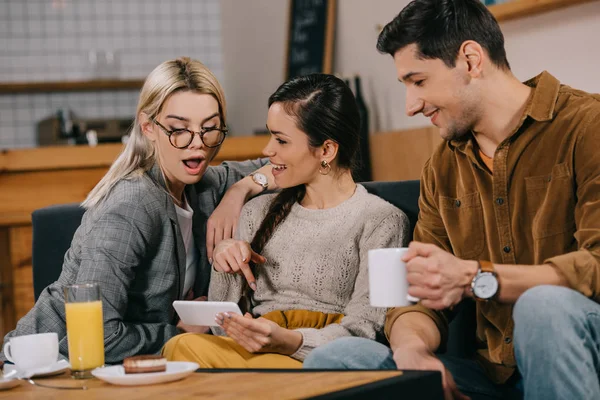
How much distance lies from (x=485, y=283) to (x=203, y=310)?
0.63 metres

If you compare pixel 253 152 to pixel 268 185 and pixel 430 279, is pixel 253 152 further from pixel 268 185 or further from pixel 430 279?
pixel 430 279

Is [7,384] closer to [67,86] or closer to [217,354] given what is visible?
[217,354]

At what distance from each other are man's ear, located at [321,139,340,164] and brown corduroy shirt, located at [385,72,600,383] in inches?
14.4

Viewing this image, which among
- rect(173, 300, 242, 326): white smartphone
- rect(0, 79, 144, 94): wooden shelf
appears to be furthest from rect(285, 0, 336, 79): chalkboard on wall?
rect(173, 300, 242, 326): white smartphone

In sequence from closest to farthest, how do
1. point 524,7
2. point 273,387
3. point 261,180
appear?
point 273,387 → point 261,180 → point 524,7

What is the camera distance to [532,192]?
1786mm

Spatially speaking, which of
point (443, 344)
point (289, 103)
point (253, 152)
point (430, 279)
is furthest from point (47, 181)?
point (430, 279)

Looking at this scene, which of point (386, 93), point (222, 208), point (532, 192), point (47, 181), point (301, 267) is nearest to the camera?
point (532, 192)

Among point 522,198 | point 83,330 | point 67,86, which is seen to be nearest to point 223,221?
point 83,330

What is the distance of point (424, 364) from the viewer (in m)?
1.60

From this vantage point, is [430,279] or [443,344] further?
[443,344]

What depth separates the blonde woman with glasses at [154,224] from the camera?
210cm

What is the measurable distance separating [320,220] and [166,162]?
17.6 inches

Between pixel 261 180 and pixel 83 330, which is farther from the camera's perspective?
pixel 261 180
